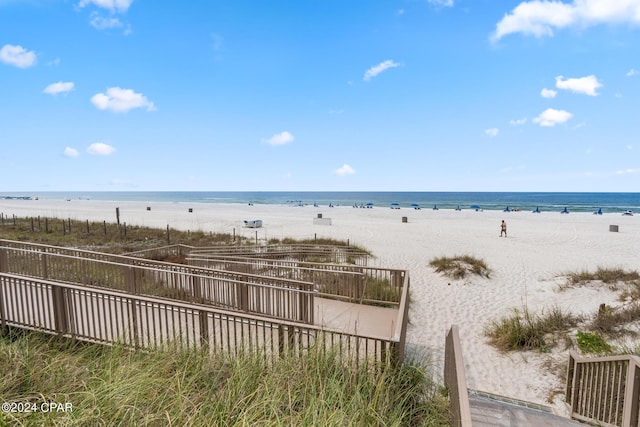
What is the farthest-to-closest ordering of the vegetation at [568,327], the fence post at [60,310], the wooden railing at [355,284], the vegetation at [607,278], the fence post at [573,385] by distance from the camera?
the vegetation at [607,278] < the wooden railing at [355,284] < the vegetation at [568,327] < the fence post at [573,385] < the fence post at [60,310]

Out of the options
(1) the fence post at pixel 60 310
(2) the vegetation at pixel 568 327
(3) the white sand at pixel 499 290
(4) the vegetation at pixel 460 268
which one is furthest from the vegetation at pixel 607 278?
(1) the fence post at pixel 60 310

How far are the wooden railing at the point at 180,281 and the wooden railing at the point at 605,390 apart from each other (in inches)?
179

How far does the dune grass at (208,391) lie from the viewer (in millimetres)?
2832

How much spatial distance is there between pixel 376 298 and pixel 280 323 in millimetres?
5724

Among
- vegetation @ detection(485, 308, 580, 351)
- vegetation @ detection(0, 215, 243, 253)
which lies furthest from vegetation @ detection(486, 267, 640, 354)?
vegetation @ detection(0, 215, 243, 253)

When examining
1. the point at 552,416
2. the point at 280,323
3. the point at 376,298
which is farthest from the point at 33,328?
the point at 552,416

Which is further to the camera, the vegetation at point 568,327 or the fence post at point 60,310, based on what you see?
the vegetation at point 568,327

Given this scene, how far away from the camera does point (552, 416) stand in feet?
17.2

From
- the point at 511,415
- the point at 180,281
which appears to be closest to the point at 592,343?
the point at 511,415

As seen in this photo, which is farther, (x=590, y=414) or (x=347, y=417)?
(x=590, y=414)

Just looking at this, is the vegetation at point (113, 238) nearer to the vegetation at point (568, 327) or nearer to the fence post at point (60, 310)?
the fence post at point (60, 310)

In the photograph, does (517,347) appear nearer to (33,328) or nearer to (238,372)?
(238,372)

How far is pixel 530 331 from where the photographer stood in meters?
8.42

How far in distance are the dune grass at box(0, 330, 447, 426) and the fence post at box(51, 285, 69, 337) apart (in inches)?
32.8
